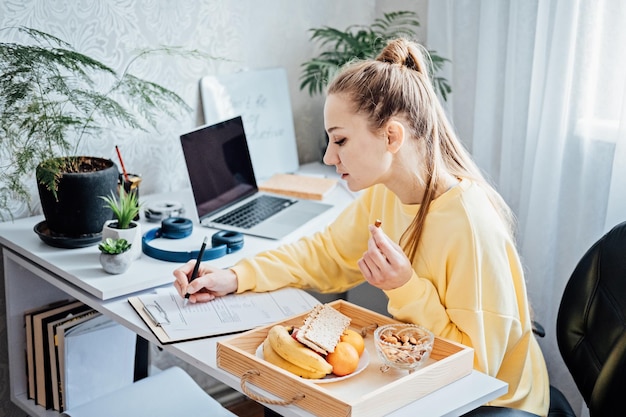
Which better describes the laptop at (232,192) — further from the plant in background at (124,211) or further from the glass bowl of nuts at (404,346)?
the glass bowl of nuts at (404,346)

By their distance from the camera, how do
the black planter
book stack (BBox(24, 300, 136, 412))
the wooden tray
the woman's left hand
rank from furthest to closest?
book stack (BBox(24, 300, 136, 412)) < the black planter < the woman's left hand < the wooden tray

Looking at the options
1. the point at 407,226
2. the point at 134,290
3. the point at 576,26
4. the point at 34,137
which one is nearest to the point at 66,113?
the point at 34,137

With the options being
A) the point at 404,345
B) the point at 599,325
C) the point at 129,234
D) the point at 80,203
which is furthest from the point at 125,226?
the point at 599,325

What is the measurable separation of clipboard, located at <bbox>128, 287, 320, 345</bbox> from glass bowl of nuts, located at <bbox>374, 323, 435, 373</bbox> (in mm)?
222

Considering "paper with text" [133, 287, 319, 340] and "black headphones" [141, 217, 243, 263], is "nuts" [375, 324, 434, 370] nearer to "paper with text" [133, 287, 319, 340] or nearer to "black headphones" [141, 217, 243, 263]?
"paper with text" [133, 287, 319, 340]

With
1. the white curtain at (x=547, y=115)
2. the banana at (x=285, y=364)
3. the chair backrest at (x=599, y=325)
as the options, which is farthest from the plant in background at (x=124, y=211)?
the white curtain at (x=547, y=115)

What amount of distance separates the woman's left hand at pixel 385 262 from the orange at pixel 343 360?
0.15 metres

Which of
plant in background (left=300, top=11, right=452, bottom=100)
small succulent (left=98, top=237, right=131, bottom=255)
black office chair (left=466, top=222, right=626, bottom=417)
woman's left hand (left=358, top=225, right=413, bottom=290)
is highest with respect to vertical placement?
plant in background (left=300, top=11, right=452, bottom=100)

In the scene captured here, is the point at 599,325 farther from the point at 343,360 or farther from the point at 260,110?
the point at 260,110

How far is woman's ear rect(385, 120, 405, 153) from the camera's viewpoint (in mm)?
1394

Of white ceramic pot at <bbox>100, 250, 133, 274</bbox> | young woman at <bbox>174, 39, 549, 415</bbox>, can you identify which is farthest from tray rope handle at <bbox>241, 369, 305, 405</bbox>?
white ceramic pot at <bbox>100, 250, 133, 274</bbox>

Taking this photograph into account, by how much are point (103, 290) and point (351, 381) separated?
56 centimetres

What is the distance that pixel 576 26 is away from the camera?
6.15ft

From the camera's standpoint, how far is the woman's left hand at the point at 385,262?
129 centimetres
